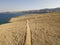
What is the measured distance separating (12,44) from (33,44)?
218 centimetres

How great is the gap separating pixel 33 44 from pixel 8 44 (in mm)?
2577

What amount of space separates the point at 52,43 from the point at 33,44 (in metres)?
1.80

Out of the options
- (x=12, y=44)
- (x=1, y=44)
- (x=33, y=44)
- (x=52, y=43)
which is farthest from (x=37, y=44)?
(x=1, y=44)

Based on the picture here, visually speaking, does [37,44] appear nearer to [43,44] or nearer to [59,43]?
[43,44]

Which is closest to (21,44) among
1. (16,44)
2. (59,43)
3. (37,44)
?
(16,44)

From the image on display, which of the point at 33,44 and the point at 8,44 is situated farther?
the point at 8,44

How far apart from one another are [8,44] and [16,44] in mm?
815

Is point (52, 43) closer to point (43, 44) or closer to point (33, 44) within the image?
point (43, 44)

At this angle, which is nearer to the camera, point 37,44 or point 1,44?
point 37,44

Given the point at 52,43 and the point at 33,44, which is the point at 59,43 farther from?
the point at 33,44

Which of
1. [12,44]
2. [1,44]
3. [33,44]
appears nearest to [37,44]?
[33,44]

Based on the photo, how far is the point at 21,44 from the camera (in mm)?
13859

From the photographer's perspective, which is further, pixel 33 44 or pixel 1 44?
pixel 1 44

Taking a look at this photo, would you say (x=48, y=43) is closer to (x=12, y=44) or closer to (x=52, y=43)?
(x=52, y=43)
